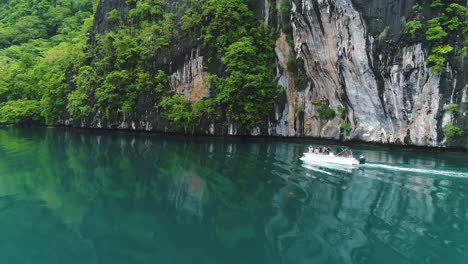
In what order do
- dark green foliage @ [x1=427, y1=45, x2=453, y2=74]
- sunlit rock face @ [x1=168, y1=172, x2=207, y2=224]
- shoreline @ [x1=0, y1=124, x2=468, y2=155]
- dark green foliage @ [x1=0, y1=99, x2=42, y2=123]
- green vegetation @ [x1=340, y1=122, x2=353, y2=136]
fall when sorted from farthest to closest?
dark green foliage @ [x1=0, y1=99, x2=42, y2=123] → green vegetation @ [x1=340, y1=122, x2=353, y2=136] → shoreline @ [x1=0, y1=124, x2=468, y2=155] → dark green foliage @ [x1=427, y1=45, x2=453, y2=74] → sunlit rock face @ [x1=168, y1=172, x2=207, y2=224]

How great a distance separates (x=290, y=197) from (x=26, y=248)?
371 inches

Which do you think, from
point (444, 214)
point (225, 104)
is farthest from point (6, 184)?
point (225, 104)

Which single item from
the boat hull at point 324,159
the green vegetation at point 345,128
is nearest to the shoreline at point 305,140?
the green vegetation at point 345,128

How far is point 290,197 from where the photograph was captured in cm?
1433

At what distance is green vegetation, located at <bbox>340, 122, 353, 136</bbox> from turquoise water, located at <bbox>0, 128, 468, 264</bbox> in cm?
946

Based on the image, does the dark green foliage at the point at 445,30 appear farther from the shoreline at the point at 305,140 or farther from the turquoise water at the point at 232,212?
the turquoise water at the point at 232,212

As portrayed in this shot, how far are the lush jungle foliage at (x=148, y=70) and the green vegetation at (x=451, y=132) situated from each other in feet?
52.2

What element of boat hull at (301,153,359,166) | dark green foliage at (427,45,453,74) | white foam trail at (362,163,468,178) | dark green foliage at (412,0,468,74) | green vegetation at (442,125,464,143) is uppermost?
dark green foliage at (412,0,468,74)

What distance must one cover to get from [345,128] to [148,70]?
23750 mm

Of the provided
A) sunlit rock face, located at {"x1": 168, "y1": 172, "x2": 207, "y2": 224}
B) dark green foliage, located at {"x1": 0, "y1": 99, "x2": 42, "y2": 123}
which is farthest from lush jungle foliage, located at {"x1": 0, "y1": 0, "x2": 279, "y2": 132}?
sunlit rock face, located at {"x1": 168, "y1": 172, "x2": 207, "y2": 224}

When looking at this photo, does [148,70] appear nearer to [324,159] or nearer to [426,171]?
[324,159]

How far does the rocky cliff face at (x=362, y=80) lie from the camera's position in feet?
86.9

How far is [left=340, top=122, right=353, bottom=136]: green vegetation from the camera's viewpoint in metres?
31.8

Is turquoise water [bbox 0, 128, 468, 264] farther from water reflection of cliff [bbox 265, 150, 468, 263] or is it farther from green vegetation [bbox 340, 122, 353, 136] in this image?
green vegetation [bbox 340, 122, 353, 136]
